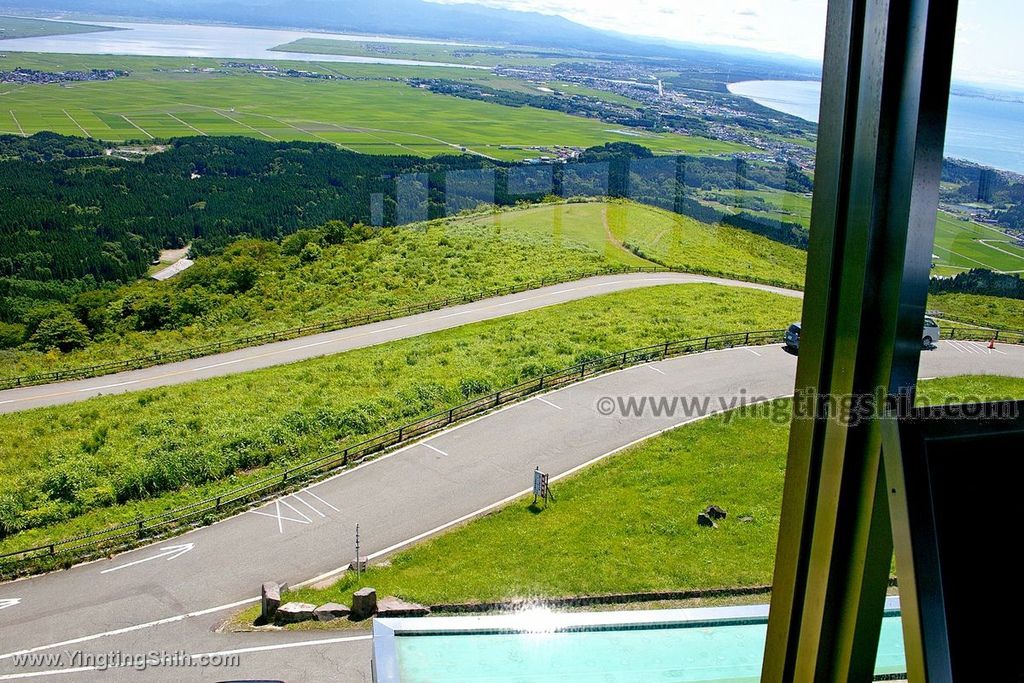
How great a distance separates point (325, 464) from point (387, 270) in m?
6.23

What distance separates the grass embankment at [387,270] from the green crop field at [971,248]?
7485 mm

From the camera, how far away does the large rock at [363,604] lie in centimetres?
341

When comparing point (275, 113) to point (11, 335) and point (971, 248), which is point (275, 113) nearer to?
point (11, 335)

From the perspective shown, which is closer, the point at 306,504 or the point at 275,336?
the point at 306,504

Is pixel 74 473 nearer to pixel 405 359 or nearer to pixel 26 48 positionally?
pixel 405 359

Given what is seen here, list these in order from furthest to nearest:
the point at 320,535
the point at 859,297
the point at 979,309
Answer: the point at 320,535 < the point at 979,309 < the point at 859,297

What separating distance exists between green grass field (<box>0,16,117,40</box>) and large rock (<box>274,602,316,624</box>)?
23.9 meters

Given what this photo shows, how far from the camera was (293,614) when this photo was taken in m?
3.43

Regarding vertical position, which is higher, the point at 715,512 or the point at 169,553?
the point at 715,512

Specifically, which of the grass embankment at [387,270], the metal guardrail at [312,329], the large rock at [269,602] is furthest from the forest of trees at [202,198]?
the large rock at [269,602]

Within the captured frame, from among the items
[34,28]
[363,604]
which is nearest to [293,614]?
[363,604]

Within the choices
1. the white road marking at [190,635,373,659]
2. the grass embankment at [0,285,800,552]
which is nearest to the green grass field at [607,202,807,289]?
the grass embankment at [0,285,800,552]

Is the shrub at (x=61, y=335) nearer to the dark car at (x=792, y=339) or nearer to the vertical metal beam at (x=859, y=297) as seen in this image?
the dark car at (x=792, y=339)

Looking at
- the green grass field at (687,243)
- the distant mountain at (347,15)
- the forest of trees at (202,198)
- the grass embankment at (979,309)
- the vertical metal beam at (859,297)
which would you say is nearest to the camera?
the vertical metal beam at (859,297)
